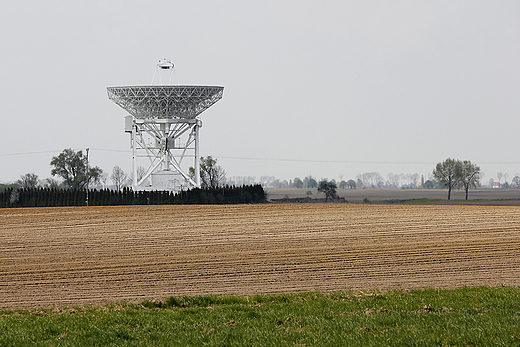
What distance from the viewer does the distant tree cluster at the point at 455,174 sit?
8944 centimetres

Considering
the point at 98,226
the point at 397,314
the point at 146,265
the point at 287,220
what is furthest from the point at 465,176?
the point at 397,314

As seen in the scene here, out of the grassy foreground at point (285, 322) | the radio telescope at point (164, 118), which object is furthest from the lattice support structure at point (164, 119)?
the grassy foreground at point (285, 322)

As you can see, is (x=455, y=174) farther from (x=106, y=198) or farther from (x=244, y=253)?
(x=244, y=253)

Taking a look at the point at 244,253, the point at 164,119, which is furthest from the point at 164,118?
the point at 244,253

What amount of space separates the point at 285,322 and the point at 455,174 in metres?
86.5

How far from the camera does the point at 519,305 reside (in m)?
9.47

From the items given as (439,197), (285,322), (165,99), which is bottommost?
(285,322)

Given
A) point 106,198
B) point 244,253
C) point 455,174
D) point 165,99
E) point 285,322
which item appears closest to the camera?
point 285,322

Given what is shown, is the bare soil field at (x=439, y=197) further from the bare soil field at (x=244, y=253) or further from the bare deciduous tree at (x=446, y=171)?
the bare soil field at (x=244, y=253)

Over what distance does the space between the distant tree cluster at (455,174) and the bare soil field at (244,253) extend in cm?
5473

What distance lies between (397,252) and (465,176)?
74.3 metres

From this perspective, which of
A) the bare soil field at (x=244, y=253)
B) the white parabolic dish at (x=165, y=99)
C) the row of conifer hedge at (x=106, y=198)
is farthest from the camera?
the white parabolic dish at (x=165, y=99)

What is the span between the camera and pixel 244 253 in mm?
20953

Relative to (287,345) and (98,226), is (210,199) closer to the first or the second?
(98,226)
